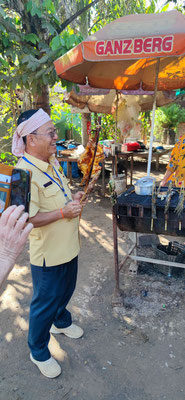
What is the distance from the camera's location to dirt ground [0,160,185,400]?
2.08 m

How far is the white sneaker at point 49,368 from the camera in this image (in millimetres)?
2145

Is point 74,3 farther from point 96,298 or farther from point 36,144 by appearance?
point 96,298

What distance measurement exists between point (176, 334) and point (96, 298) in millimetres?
922

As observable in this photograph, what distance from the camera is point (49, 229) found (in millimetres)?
1905

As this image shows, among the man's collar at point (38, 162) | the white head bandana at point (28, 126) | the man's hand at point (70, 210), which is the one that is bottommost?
the man's hand at point (70, 210)

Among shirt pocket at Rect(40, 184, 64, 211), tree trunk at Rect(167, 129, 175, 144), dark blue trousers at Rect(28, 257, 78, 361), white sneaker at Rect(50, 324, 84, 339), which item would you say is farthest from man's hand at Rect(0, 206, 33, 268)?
tree trunk at Rect(167, 129, 175, 144)

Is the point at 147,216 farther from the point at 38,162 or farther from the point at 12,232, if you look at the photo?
the point at 12,232

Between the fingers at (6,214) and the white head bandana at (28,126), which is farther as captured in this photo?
the white head bandana at (28,126)

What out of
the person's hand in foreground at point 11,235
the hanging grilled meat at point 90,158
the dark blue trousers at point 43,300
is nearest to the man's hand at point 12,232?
the person's hand in foreground at point 11,235

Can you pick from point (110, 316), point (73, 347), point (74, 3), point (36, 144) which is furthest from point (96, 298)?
point (74, 3)

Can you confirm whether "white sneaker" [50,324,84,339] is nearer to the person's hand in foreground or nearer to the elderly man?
the elderly man

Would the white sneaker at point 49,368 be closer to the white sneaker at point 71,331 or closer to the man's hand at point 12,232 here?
the white sneaker at point 71,331

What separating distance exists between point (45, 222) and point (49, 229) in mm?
115

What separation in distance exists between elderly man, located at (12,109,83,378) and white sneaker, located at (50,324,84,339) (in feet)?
1.40
